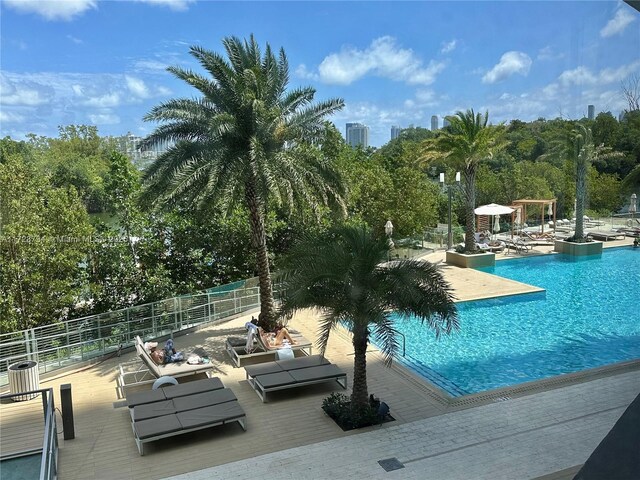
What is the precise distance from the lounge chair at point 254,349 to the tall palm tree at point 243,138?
4.57 feet

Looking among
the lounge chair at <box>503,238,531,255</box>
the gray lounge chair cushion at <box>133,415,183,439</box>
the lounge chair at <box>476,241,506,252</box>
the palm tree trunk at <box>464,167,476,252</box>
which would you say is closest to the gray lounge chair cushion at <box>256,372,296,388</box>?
the gray lounge chair cushion at <box>133,415,183,439</box>

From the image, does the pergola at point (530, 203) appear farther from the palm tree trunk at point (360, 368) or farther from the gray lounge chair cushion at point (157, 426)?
the gray lounge chair cushion at point (157, 426)

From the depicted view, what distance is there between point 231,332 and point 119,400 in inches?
198

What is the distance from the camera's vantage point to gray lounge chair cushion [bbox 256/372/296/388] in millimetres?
10266

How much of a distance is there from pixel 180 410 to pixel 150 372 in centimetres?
277

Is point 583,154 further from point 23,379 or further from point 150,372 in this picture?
point 23,379

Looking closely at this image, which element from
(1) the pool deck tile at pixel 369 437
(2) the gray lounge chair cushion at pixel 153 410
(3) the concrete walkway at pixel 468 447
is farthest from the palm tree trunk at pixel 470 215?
(2) the gray lounge chair cushion at pixel 153 410

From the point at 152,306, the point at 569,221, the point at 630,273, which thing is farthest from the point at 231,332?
the point at 569,221

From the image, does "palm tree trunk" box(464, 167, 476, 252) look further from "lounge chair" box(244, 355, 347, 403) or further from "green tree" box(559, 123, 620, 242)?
"lounge chair" box(244, 355, 347, 403)

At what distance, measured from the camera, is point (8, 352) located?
12.0 metres

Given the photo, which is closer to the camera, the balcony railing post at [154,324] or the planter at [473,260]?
the balcony railing post at [154,324]

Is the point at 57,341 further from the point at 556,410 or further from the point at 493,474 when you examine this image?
the point at 556,410

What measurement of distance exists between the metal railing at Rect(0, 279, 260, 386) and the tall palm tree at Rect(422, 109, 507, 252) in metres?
12.2

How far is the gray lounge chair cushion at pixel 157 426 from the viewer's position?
27.5ft
